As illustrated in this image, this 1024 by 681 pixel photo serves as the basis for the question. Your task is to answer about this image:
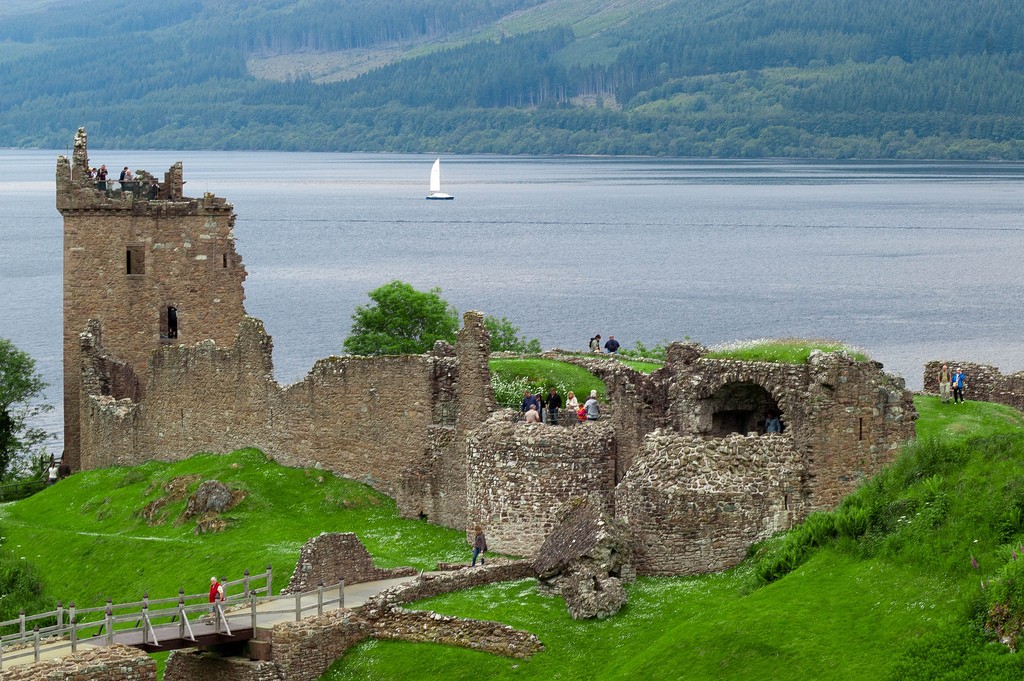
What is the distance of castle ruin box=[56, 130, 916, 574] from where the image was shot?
39.0 meters

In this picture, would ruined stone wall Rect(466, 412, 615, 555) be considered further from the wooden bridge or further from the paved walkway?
the paved walkway

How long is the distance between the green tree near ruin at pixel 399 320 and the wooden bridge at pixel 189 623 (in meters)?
36.2

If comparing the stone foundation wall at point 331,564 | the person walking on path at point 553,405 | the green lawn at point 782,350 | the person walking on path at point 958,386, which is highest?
the green lawn at point 782,350

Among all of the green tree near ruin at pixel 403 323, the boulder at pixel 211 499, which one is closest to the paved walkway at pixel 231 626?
the boulder at pixel 211 499

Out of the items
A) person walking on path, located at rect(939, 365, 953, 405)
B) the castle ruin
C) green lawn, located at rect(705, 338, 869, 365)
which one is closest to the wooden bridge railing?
the castle ruin

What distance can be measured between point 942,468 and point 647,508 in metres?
6.91

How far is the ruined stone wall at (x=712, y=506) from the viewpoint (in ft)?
127

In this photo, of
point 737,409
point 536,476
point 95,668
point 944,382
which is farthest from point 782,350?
point 95,668

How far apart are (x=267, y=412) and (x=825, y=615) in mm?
27436

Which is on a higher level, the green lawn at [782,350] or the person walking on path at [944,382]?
the green lawn at [782,350]

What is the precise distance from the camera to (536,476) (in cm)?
4388

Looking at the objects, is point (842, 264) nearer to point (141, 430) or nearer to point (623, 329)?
point (623, 329)

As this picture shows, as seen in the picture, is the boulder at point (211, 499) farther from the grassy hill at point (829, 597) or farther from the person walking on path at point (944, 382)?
the person walking on path at point (944, 382)

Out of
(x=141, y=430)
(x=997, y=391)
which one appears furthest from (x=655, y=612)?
(x=141, y=430)
